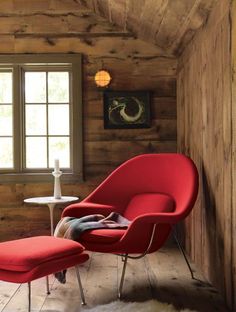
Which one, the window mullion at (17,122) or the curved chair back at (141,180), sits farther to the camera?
the window mullion at (17,122)

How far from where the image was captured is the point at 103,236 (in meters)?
2.55

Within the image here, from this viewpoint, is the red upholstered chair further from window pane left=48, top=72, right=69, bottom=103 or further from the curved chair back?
window pane left=48, top=72, right=69, bottom=103

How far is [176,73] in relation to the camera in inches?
168

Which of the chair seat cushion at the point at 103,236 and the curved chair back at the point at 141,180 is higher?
the curved chair back at the point at 141,180

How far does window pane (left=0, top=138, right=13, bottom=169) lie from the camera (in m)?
4.33

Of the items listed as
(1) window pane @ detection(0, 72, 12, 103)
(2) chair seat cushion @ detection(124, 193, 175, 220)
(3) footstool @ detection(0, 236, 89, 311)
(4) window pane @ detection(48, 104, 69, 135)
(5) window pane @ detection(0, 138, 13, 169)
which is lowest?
(3) footstool @ detection(0, 236, 89, 311)

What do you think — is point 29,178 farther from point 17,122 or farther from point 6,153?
point 17,122

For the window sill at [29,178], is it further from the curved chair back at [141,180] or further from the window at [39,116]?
the curved chair back at [141,180]

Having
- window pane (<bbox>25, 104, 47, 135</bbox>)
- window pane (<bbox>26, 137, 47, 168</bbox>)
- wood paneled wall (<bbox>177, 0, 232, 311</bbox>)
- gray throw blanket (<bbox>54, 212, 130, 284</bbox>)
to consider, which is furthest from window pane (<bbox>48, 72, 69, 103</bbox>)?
gray throw blanket (<bbox>54, 212, 130, 284</bbox>)

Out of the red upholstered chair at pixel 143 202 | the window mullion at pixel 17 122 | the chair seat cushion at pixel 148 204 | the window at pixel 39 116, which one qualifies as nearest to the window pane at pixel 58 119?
the window at pixel 39 116

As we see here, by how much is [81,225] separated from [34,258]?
64cm

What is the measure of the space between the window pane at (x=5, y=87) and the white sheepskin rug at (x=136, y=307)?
2677 mm

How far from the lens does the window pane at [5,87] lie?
4324 millimetres

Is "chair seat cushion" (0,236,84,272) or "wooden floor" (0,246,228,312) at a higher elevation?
"chair seat cushion" (0,236,84,272)
